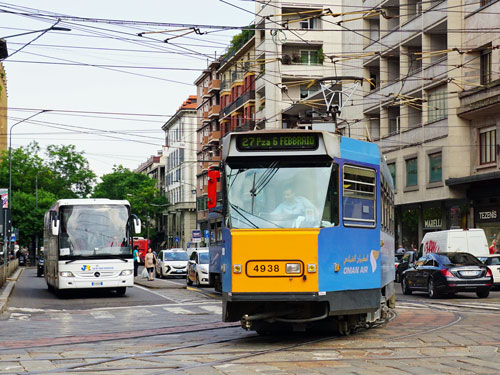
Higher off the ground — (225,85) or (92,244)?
(225,85)

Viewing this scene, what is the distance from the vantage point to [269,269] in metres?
12.3

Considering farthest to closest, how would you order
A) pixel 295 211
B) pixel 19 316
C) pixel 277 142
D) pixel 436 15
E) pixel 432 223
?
pixel 432 223 → pixel 436 15 → pixel 19 316 → pixel 277 142 → pixel 295 211

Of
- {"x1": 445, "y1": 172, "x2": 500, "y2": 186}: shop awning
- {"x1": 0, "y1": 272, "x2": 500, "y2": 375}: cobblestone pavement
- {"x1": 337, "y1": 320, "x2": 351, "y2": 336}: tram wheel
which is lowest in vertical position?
{"x1": 0, "y1": 272, "x2": 500, "y2": 375}: cobblestone pavement

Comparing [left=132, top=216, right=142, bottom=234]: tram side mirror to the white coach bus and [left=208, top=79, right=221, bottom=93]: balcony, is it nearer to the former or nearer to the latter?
the white coach bus

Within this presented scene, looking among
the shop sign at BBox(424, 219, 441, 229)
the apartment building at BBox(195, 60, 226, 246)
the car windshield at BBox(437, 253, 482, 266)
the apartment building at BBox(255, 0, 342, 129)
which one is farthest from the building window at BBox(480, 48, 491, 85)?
the apartment building at BBox(195, 60, 226, 246)

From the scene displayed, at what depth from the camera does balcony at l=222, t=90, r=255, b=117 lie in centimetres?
7262

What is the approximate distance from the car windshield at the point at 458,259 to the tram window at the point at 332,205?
584 inches

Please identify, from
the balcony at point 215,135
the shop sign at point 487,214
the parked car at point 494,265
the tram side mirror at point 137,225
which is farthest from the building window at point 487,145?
the balcony at point 215,135

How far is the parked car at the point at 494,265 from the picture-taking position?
3050 cm

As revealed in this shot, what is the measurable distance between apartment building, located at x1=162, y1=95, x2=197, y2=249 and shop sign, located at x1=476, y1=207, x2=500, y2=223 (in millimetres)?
64985

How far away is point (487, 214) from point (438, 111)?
18.9ft

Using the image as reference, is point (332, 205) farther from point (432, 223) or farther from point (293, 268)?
point (432, 223)

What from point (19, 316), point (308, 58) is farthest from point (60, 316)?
point (308, 58)

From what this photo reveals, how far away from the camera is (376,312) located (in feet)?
46.8
